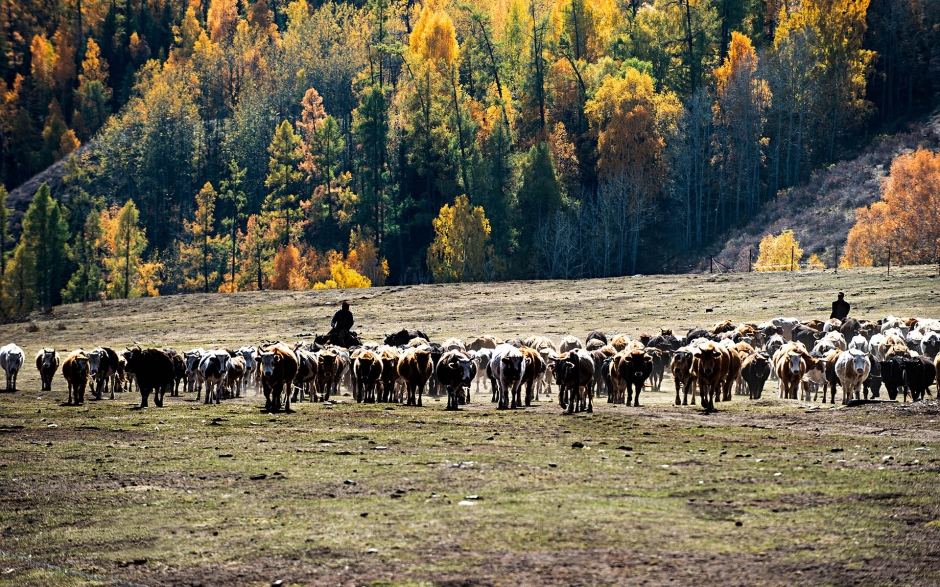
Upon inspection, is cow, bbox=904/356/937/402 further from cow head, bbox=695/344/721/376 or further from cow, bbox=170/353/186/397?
cow, bbox=170/353/186/397

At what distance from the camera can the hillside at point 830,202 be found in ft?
305

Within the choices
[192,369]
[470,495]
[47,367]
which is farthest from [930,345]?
[47,367]

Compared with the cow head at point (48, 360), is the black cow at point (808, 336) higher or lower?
higher

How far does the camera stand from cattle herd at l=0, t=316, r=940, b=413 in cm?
3145

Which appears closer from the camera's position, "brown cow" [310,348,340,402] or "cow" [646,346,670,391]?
"brown cow" [310,348,340,402]

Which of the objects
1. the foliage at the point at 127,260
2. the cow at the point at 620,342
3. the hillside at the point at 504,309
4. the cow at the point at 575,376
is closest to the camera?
the cow at the point at 575,376

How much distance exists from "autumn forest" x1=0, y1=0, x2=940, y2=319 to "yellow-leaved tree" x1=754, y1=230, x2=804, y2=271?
157 inches

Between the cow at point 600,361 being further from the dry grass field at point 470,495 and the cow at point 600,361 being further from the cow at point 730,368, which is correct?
the dry grass field at point 470,495

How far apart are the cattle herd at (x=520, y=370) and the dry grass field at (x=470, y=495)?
1.07 m

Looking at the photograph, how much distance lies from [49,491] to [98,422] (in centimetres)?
946

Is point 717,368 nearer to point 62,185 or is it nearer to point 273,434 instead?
point 273,434

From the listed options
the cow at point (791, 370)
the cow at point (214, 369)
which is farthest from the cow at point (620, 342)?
the cow at point (214, 369)

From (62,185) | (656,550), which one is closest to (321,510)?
(656,550)

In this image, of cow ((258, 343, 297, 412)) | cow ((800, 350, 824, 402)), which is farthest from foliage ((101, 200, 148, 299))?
cow ((800, 350, 824, 402))
